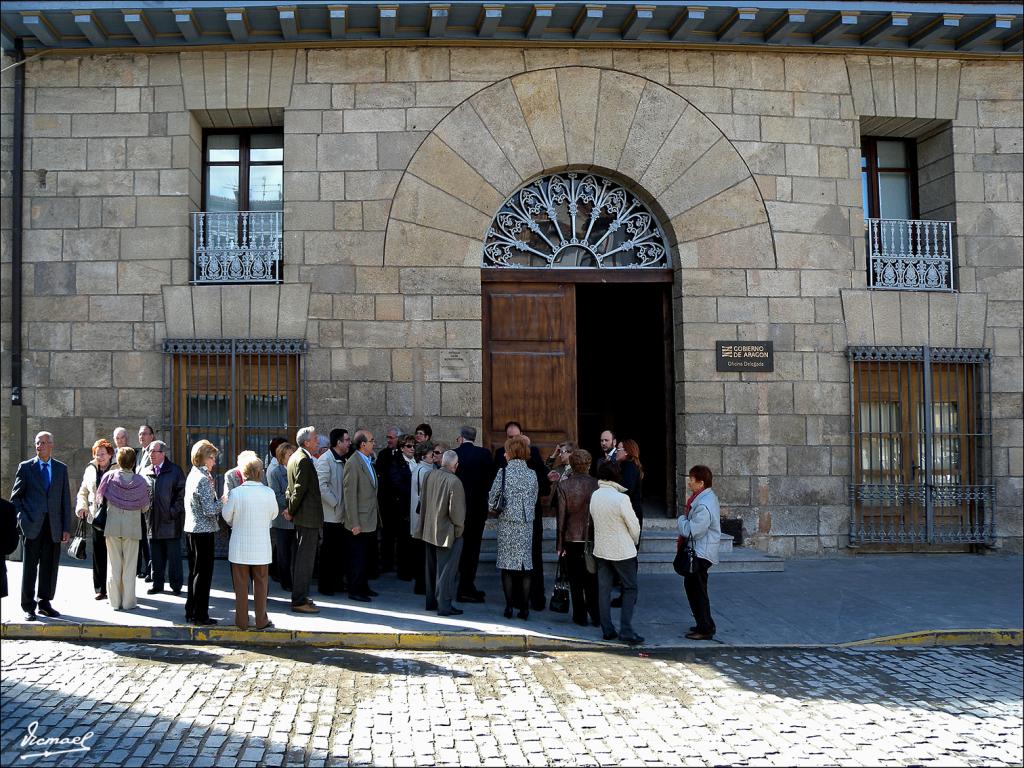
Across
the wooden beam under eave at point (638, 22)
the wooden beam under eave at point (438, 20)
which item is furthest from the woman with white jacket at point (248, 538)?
the wooden beam under eave at point (638, 22)

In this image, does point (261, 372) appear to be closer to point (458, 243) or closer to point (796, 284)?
point (458, 243)

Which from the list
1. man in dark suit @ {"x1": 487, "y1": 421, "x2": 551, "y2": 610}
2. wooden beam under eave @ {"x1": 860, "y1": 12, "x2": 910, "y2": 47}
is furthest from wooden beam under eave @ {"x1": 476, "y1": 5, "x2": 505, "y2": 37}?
man in dark suit @ {"x1": 487, "y1": 421, "x2": 551, "y2": 610}

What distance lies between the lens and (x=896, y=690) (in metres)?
6.68

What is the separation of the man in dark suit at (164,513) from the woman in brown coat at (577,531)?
3.88 m

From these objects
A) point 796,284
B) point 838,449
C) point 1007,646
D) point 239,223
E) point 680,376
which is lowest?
point 1007,646

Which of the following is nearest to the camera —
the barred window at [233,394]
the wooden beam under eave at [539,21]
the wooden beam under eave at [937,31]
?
the wooden beam under eave at [539,21]

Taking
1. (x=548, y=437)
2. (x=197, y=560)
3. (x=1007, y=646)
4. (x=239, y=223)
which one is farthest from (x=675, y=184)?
(x=197, y=560)

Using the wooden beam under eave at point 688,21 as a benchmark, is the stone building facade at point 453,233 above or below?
below

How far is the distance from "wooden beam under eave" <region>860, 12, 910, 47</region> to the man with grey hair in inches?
331

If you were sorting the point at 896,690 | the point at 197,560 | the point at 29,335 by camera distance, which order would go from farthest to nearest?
the point at 29,335 → the point at 197,560 → the point at 896,690

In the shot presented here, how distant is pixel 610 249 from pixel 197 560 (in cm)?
705

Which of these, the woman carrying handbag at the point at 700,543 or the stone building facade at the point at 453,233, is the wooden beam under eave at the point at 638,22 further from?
the woman carrying handbag at the point at 700,543

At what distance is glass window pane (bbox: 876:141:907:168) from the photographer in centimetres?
1351

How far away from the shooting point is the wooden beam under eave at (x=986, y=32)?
39.1 feet
